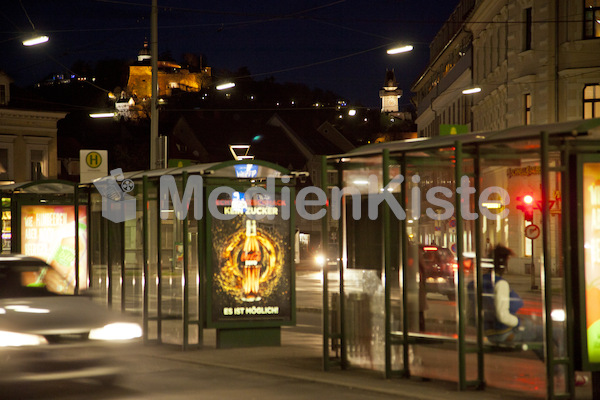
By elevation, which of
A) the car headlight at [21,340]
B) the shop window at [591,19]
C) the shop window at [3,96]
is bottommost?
the car headlight at [21,340]

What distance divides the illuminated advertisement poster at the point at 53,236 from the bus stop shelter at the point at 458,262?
10.6 meters

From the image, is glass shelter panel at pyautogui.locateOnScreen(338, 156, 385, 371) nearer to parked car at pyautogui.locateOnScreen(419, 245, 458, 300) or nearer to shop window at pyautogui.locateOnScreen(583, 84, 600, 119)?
parked car at pyautogui.locateOnScreen(419, 245, 458, 300)

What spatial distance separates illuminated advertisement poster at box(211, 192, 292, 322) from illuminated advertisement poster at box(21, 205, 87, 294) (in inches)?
343

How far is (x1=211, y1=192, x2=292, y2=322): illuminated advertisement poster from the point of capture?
15023 millimetres

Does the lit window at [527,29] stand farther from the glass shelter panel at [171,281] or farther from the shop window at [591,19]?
the glass shelter panel at [171,281]

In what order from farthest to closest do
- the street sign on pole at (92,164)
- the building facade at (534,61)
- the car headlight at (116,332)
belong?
1. the building facade at (534,61)
2. the street sign on pole at (92,164)
3. the car headlight at (116,332)

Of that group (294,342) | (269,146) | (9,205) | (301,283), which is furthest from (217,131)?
(294,342)

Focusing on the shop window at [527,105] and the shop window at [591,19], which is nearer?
the shop window at [591,19]

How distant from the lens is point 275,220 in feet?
50.4

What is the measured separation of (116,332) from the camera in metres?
12.5

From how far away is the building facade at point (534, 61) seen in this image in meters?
38.3

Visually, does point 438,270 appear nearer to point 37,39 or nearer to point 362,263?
point 37,39

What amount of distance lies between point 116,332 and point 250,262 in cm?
324

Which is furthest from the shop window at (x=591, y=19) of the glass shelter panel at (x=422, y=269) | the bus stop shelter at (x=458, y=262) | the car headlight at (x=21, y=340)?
the car headlight at (x=21, y=340)
